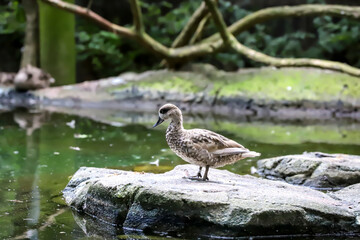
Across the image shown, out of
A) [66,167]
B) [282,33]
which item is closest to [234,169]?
[66,167]

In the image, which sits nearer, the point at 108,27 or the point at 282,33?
the point at 108,27

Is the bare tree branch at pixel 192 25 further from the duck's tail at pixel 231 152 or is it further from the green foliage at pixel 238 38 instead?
the duck's tail at pixel 231 152

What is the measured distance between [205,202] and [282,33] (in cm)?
1272

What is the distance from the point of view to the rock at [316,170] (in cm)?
491

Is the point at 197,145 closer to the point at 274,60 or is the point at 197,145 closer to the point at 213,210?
the point at 213,210

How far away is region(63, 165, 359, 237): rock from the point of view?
3391 millimetres

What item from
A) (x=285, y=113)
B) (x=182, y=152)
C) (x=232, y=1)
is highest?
(x=232, y=1)

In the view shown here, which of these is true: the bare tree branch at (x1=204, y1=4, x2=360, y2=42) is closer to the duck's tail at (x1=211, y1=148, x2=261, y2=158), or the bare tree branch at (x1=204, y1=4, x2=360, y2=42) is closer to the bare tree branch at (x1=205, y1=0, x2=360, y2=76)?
the bare tree branch at (x1=205, y1=0, x2=360, y2=76)

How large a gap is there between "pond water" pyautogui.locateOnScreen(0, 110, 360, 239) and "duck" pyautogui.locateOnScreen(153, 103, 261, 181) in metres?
0.77

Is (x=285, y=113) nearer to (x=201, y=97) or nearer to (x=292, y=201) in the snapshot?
(x=201, y=97)

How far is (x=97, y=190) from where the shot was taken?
12.5ft

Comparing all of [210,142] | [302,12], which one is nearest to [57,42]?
[302,12]

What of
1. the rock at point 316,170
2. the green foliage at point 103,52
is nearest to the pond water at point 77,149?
the rock at point 316,170

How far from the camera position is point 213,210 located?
342 centimetres
